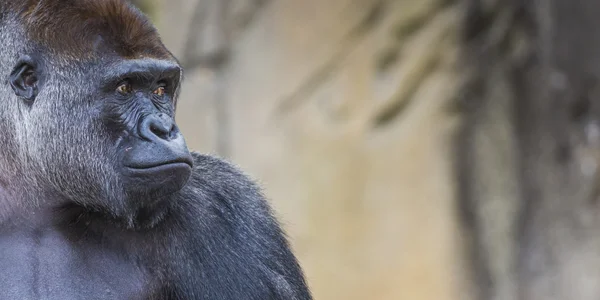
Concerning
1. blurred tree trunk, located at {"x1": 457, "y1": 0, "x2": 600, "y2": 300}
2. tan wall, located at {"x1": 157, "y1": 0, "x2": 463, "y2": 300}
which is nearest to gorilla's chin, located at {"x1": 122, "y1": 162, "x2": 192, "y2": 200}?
tan wall, located at {"x1": 157, "y1": 0, "x2": 463, "y2": 300}

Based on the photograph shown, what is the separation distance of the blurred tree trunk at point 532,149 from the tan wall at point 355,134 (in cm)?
19

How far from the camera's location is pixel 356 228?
6.82m

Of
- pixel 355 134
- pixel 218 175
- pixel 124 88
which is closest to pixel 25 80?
pixel 124 88

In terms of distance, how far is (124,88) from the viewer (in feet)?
12.1

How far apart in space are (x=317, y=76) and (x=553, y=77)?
5.08 ft

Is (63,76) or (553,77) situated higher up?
(553,77)

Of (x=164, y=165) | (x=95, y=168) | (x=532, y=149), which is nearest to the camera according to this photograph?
(x=164, y=165)

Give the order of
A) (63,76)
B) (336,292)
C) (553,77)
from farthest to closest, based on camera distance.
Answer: (336,292), (553,77), (63,76)

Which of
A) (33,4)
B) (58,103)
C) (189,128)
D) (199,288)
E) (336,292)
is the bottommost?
(199,288)

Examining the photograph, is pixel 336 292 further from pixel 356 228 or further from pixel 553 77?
pixel 553 77

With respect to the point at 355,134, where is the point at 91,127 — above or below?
below

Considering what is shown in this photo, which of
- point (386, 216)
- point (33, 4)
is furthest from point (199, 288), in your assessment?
point (386, 216)

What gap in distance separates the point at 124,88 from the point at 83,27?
0.27 m

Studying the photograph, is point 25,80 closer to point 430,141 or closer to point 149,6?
point 430,141
